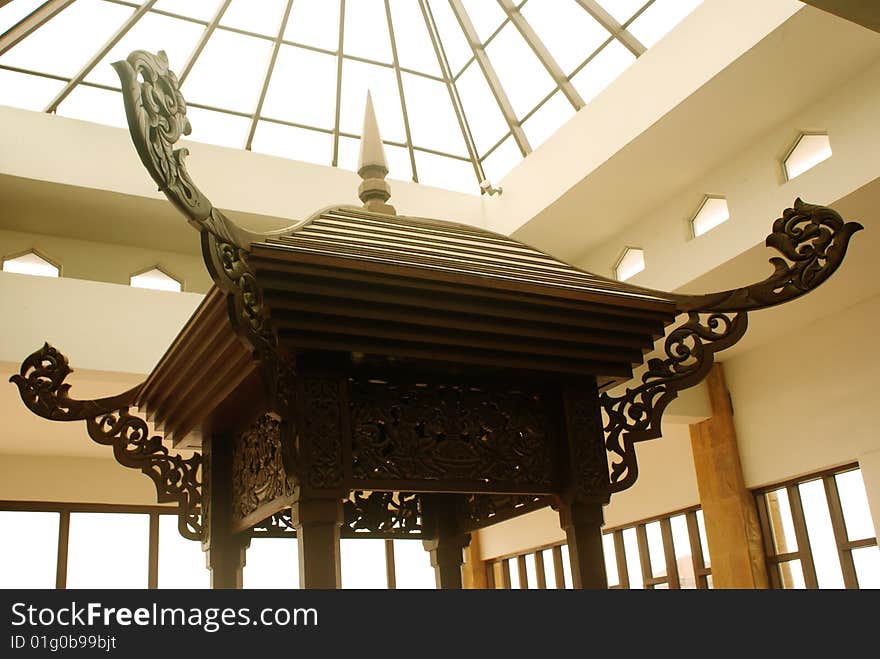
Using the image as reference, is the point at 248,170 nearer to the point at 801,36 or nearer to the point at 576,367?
the point at 801,36

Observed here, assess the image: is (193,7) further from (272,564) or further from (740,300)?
(740,300)

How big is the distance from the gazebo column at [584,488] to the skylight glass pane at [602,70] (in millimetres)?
6717

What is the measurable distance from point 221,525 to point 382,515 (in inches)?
34.5

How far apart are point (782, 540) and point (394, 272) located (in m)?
8.85

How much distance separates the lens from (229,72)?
34.9 feet

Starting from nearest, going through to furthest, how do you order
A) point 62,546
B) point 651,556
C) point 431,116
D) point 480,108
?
1. point 480,108
2. point 431,116
3. point 651,556
4. point 62,546

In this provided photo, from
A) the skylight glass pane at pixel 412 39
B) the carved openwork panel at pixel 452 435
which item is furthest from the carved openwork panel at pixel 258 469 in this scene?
the skylight glass pane at pixel 412 39

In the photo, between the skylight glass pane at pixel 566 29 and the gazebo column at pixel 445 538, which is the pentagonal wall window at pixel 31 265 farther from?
the gazebo column at pixel 445 538

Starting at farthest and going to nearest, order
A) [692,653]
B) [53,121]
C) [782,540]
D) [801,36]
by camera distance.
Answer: [782,540] → [53,121] → [801,36] → [692,653]

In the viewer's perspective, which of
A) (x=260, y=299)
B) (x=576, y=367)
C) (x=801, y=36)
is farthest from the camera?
(x=801, y=36)

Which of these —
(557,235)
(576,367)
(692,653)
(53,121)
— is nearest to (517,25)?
(557,235)

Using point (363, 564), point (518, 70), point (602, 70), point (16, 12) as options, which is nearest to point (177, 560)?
point (363, 564)

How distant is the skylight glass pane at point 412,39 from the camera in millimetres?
10891

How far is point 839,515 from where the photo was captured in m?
9.93
